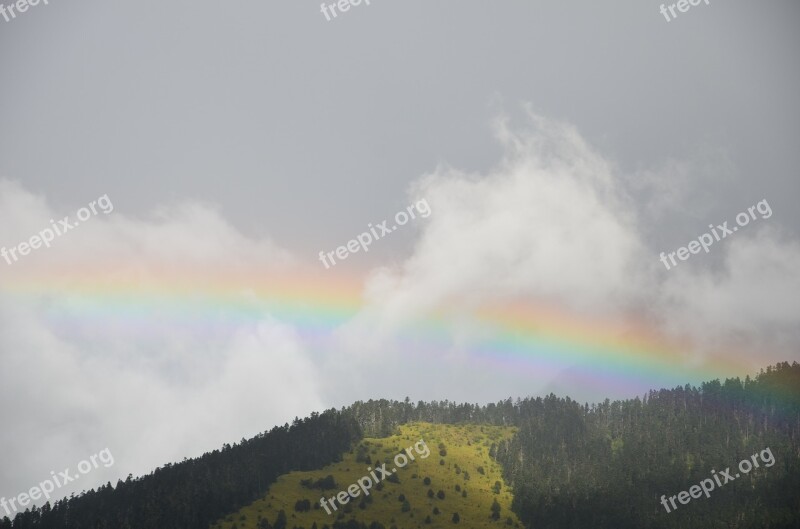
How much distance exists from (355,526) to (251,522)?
3041 centimetres

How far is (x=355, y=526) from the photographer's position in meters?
200

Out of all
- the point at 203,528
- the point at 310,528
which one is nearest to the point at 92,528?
the point at 203,528

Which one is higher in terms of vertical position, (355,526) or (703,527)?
(355,526)

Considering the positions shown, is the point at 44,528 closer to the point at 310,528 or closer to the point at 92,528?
the point at 92,528

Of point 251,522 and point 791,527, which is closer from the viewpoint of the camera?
point 791,527

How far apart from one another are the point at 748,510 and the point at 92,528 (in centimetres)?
18954

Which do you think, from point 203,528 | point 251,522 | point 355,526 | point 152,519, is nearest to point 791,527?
point 355,526

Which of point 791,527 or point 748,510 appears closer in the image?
point 791,527

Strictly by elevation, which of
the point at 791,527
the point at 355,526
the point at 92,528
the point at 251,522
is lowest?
the point at 791,527

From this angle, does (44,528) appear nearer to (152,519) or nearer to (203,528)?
(152,519)

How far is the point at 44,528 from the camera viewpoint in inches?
7761

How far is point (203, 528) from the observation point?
19388cm

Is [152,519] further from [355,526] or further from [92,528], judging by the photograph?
[355,526]

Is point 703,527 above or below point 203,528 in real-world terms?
below
